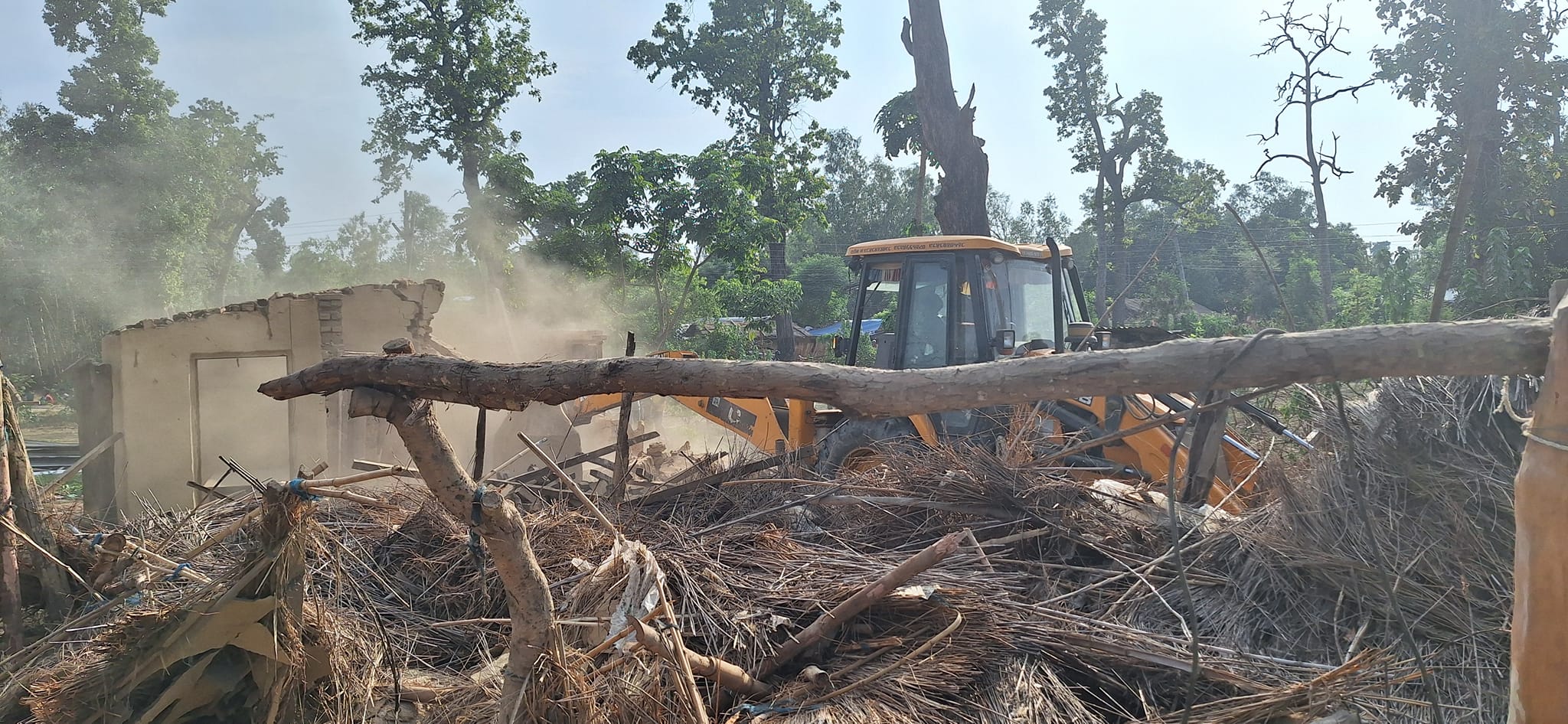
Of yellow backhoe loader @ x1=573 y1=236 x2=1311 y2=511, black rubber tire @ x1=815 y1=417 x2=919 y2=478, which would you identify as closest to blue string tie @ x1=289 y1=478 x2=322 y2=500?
yellow backhoe loader @ x1=573 y1=236 x2=1311 y2=511

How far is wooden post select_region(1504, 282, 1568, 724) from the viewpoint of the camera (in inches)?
76.7

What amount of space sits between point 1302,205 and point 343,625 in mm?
55768

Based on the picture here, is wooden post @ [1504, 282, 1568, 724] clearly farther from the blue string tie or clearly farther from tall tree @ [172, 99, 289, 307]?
tall tree @ [172, 99, 289, 307]

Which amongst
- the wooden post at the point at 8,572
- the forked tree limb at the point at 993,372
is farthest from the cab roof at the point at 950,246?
the wooden post at the point at 8,572

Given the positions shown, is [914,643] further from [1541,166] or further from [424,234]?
[424,234]

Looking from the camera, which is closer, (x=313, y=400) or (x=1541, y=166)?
(x=313, y=400)

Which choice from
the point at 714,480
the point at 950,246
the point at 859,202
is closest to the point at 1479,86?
the point at 950,246

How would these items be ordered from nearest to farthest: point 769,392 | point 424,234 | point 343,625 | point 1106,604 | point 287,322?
point 769,392 < point 1106,604 < point 343,625 < point 287,322 < point 424,234

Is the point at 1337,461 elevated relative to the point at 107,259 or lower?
lower

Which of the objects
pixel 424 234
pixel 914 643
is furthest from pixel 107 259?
pixel 424 234

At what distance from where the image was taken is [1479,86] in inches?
527

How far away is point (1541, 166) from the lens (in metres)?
13.5

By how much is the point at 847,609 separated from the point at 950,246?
152 inches

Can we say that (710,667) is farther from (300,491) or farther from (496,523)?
(300,491)
